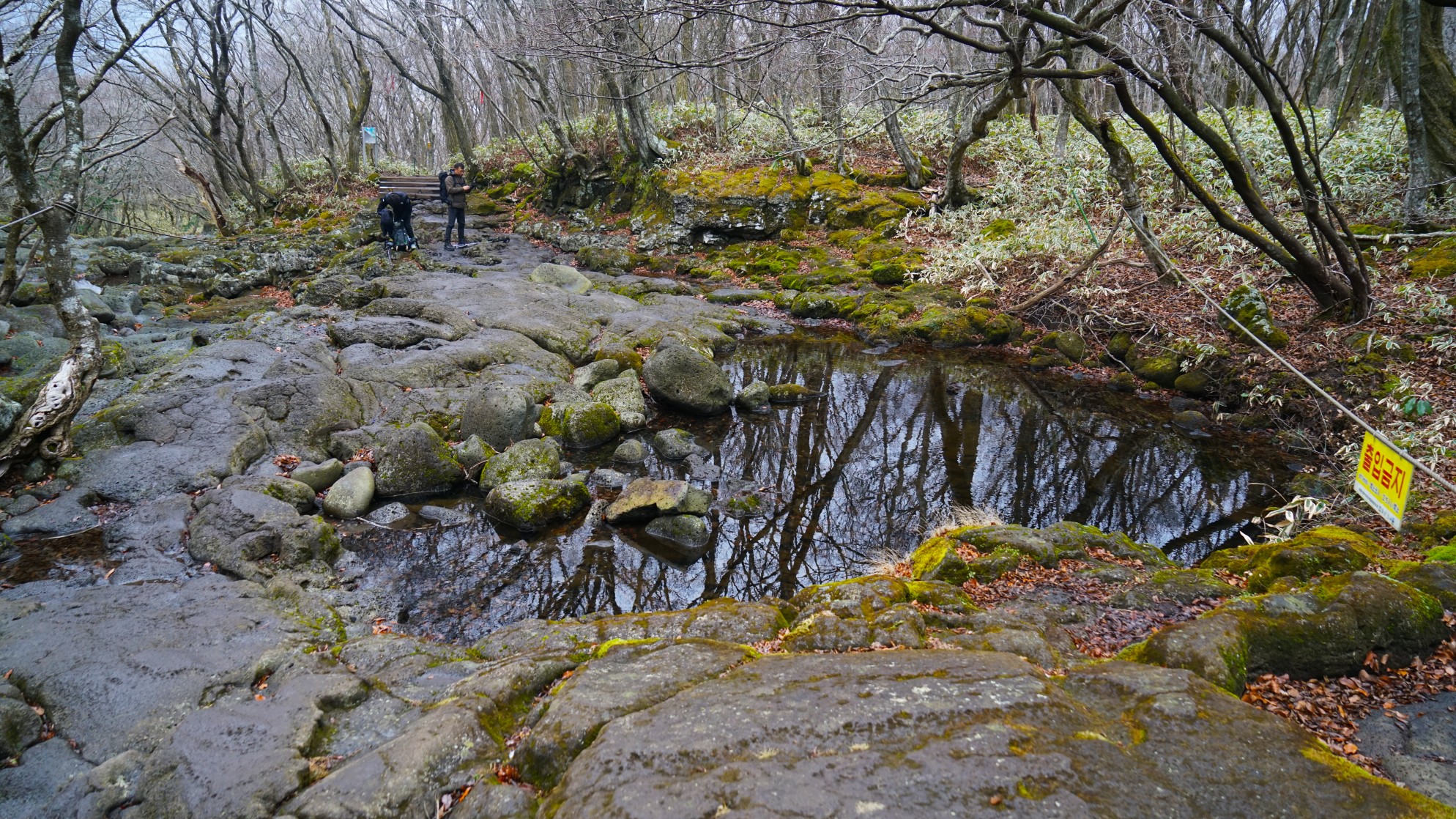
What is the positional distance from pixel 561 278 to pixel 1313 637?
15140 millimetres

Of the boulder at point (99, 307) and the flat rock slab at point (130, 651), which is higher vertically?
the boulder at point (99, 307)

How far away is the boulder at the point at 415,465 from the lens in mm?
7457

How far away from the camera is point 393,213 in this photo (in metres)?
17.0

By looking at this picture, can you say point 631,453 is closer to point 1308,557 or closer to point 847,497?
point 847,497

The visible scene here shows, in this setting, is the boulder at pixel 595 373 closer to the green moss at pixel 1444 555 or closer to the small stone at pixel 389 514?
the small stone at pixel 389 514

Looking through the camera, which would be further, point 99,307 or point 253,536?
point 99,307

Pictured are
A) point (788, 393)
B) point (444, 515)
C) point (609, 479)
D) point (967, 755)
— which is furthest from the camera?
point (788, 393)

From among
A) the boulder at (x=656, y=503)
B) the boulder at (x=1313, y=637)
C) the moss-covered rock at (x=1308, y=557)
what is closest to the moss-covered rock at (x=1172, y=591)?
the moss-covered rock at (x=1308, y=557)

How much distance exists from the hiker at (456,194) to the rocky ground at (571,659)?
10.7 meters

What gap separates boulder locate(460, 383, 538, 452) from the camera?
8602 mm

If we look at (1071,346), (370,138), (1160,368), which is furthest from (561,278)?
(370,138)

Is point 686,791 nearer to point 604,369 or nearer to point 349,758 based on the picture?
point 349,758

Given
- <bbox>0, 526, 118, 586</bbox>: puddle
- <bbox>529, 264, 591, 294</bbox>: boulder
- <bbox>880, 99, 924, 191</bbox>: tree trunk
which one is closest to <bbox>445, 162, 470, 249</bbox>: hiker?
<bbox>529, 264, 591, 294</bbox>: boulder

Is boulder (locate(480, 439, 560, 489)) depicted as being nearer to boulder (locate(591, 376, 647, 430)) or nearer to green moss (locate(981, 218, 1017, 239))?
boulder (locate(591, 376, 647, 430))
